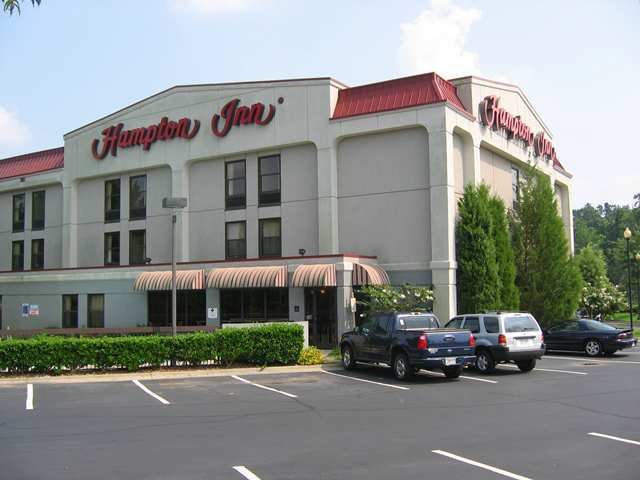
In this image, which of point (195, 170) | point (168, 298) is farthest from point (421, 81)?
point (168, 298)

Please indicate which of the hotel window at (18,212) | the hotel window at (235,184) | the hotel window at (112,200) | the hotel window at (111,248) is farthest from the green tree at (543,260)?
the hotel window at (18,212)

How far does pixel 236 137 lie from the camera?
31.5m

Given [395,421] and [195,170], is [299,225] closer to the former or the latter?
[195,170]

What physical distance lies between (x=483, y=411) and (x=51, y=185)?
34368mm

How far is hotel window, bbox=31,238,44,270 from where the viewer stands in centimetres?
4022

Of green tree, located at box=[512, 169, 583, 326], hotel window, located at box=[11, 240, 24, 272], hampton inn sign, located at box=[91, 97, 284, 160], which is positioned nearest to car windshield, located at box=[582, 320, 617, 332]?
green tree, located at box=[512, 169, 583, 326]

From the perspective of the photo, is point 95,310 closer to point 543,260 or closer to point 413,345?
point 413,345

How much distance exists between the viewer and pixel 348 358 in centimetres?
1953

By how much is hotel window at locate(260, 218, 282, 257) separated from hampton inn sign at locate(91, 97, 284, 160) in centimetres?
466

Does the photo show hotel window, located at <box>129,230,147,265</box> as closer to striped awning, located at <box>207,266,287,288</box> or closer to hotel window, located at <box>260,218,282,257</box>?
hotel window, located at <box>260,218,282,257</box>

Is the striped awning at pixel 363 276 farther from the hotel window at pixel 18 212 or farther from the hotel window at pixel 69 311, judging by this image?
the hotel window at pixel 18 212

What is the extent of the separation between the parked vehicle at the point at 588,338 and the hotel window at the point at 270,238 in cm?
1270

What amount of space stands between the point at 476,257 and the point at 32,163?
29.5 metres

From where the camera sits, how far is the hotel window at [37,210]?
4059 centimetres
